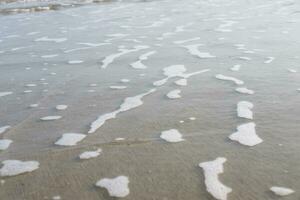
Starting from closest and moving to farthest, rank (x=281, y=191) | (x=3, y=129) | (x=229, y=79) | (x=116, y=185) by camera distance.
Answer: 1. (x=281, y=191)
2. (x=116, y=185)
3. (x=3, y=129)
4. (x=229, y=79)

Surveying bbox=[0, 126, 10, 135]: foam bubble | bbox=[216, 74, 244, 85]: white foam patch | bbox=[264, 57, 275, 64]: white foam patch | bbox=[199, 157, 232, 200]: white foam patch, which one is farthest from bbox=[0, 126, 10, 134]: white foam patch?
bbox=[264, 57, 275, 64]: white foam patch

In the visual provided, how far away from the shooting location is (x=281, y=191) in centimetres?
267

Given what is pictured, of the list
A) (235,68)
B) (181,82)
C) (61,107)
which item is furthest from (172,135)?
(235,68)

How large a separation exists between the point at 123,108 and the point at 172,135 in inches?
37.5

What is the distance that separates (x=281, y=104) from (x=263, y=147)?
1.10 meters

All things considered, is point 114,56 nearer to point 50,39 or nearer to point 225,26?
point 50,39

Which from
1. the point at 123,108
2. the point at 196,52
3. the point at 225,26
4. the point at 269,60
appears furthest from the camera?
the point at 225,26

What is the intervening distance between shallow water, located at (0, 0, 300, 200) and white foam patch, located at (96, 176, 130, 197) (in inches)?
1.5

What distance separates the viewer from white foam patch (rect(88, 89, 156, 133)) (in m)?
4.02

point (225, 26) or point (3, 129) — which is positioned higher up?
point (3, 129)

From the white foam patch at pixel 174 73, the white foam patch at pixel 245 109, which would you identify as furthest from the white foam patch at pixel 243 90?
the white foam patch at pixel 174 73

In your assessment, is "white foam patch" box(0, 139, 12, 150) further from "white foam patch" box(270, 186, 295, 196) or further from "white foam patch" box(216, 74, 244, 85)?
"white foam patch" box(216, 74, 244, 85)

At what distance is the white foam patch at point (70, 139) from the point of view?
3.63m

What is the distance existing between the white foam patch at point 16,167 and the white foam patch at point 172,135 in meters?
0.98
